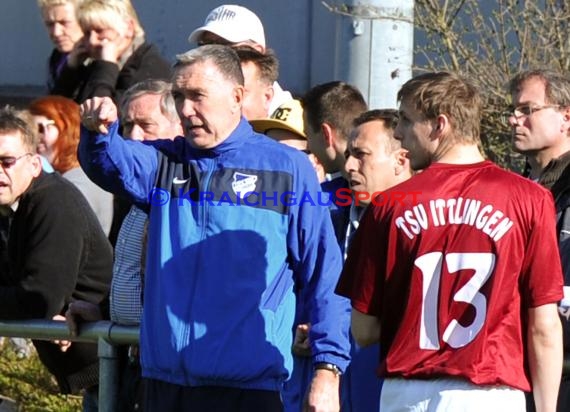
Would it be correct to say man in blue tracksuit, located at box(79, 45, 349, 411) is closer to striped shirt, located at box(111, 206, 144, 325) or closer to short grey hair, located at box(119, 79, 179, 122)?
striped shirt, located at box(111, 206, 144, 325)

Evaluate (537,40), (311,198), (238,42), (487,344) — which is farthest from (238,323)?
(537,40)

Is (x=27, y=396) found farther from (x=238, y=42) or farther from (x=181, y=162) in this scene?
(x=181, y=162)

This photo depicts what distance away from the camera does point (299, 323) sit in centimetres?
555

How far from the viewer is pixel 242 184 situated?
4.98 m

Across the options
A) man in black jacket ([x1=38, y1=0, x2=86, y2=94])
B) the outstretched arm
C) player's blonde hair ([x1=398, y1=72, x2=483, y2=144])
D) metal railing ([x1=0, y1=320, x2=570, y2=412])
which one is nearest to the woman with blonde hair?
man in black jacket ([x1=38, y1=0, x2=86, y2=94])

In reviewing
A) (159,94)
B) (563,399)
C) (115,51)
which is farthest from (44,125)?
(563,399)

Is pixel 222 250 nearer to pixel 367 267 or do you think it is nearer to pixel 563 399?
pixel 367 267

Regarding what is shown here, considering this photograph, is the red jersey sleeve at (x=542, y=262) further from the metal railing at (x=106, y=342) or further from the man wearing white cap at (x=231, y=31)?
the man wearing white cap at (x=231, y=31)

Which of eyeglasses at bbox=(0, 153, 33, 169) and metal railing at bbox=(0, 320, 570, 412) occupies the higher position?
eyeglasses at bbox=(0, 153, 33, 169)

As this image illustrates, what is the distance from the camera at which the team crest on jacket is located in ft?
16.3

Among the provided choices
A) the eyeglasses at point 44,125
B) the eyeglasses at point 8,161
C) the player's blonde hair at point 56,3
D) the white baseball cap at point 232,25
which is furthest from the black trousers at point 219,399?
the player's blonde hair at point 56,3

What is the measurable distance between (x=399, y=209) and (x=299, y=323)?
1014mm

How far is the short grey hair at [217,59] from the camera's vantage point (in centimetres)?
507

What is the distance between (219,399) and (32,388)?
2.99 m
